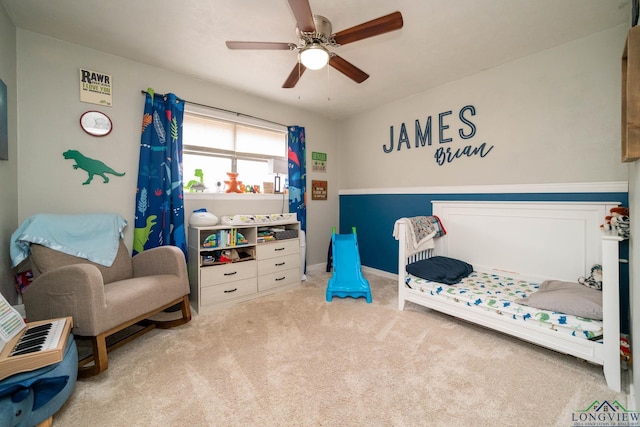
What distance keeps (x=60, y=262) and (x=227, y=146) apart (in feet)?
6.50

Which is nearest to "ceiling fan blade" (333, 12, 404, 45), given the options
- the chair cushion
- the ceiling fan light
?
the ceiling fan light

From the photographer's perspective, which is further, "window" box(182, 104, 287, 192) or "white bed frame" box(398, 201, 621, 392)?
"window" box(182, 104, 287, 192)

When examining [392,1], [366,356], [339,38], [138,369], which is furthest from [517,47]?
[138,369]

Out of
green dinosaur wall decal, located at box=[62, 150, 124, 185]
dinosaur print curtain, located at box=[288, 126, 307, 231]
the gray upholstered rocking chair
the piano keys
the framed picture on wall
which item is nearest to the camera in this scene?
the piano keys

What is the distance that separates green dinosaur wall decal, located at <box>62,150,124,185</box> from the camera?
227 cm

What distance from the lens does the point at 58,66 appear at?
7.23 feet

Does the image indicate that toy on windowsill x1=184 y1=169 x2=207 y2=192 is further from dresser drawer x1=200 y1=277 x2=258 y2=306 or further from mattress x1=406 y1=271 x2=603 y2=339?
mattress x1=406 y1=271 x2=603 y2=339

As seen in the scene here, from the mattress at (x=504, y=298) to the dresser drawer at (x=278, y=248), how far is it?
1.44 metres

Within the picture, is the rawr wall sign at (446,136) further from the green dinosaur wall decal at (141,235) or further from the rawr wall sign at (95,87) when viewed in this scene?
the rawr wall sign at (95,87)

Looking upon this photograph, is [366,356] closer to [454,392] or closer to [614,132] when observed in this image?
[454,392]

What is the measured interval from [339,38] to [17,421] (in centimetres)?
259

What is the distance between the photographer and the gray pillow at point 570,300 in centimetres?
164

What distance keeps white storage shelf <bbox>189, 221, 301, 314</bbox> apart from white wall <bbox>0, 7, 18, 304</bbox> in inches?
49.9

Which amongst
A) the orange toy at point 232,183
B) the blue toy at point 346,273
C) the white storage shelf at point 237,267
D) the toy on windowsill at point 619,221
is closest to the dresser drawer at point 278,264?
the white storage shelf at point 237,267
